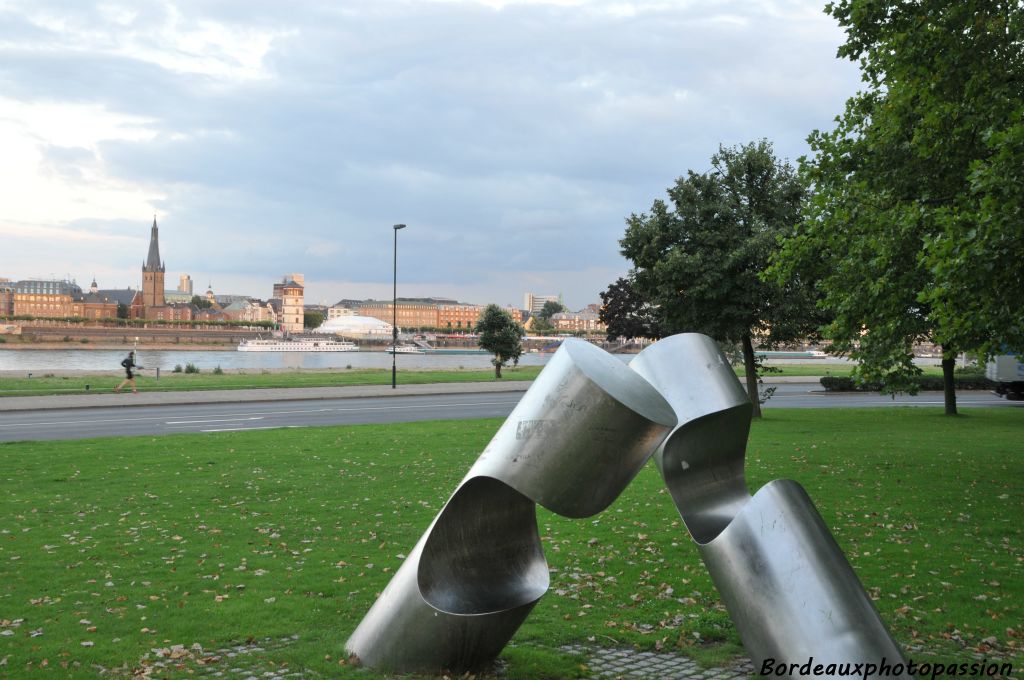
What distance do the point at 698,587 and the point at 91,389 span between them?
3146cm

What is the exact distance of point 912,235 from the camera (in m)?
12.1

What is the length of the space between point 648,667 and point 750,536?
1.37 metres

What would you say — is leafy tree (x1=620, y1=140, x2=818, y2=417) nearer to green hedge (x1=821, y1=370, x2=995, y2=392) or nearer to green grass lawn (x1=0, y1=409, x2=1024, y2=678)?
green grass lawn (x1=0, y1=409, x2=1024, y2=678)

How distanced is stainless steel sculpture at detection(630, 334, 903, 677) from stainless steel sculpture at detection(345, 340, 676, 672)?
83cm

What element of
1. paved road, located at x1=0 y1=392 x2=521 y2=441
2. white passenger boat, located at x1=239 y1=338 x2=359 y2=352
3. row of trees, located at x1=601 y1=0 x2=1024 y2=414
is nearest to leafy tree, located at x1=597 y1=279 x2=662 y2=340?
paved road, located at x1=0 y1=392 x2=521 y2=441

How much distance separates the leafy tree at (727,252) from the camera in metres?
22.5

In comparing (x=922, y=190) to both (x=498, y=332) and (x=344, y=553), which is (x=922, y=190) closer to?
(x=344, y=553)

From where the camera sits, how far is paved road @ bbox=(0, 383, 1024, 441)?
2202cm

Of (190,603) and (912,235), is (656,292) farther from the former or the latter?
(190,603)

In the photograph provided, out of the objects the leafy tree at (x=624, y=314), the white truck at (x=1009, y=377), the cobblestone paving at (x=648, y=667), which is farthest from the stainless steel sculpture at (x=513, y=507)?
the leafy tree at (x=624, y=314)

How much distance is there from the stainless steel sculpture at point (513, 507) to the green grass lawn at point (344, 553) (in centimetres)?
49

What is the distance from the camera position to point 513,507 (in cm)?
626

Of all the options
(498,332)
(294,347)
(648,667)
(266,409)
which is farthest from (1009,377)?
(294,347)

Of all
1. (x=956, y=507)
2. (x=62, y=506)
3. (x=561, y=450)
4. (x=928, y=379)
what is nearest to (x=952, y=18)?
(x=956, y=507)
